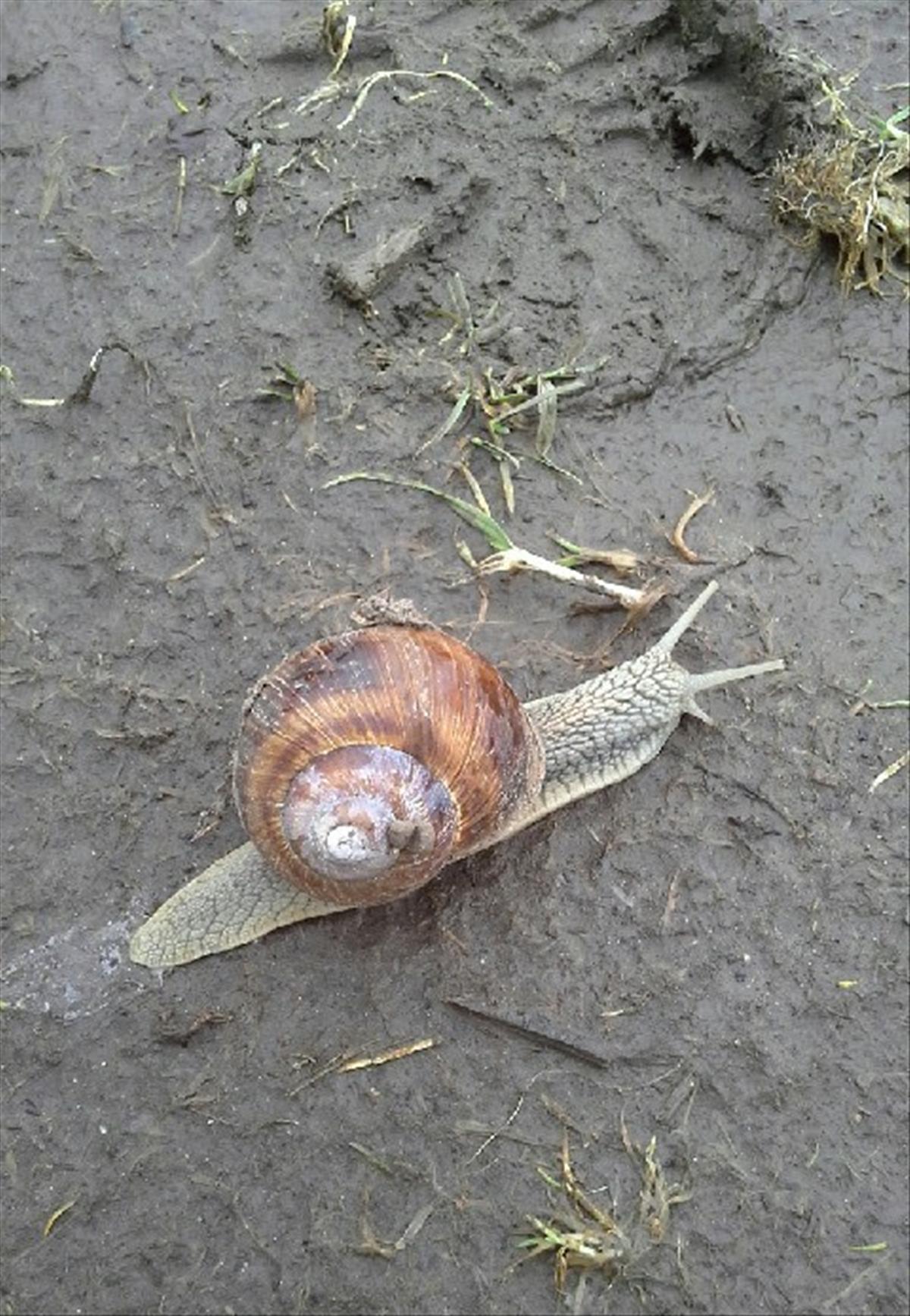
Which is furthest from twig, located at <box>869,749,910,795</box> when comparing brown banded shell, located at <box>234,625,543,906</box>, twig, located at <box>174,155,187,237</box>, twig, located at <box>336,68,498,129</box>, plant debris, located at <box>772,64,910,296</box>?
twig, located at <box>174,155,187,237</box>

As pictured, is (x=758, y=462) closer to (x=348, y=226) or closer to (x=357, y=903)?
(x=348, y=226)

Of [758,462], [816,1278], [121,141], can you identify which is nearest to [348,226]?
[121,141]

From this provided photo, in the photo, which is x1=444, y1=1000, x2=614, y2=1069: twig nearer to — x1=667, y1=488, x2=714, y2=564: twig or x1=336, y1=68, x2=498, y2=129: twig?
x1=667, y1=488, x2=714, y2=564: twig

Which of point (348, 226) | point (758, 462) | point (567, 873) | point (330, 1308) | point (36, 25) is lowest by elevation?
point (330, 1308)

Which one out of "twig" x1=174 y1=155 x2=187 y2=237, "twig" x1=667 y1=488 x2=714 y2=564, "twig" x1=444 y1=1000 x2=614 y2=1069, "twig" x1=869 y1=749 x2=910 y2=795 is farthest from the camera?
"twig" x1=174 y1=155 x2=187 y2=237

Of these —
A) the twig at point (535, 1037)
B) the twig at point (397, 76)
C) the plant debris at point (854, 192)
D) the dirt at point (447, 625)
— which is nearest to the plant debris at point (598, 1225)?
the dirt at point (447, 625)

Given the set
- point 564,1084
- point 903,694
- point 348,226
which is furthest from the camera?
point 348,226

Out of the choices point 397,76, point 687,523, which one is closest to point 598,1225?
point 687,523

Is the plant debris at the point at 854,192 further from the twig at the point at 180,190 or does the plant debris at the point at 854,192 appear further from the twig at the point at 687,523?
the twig at the point at 180,190
